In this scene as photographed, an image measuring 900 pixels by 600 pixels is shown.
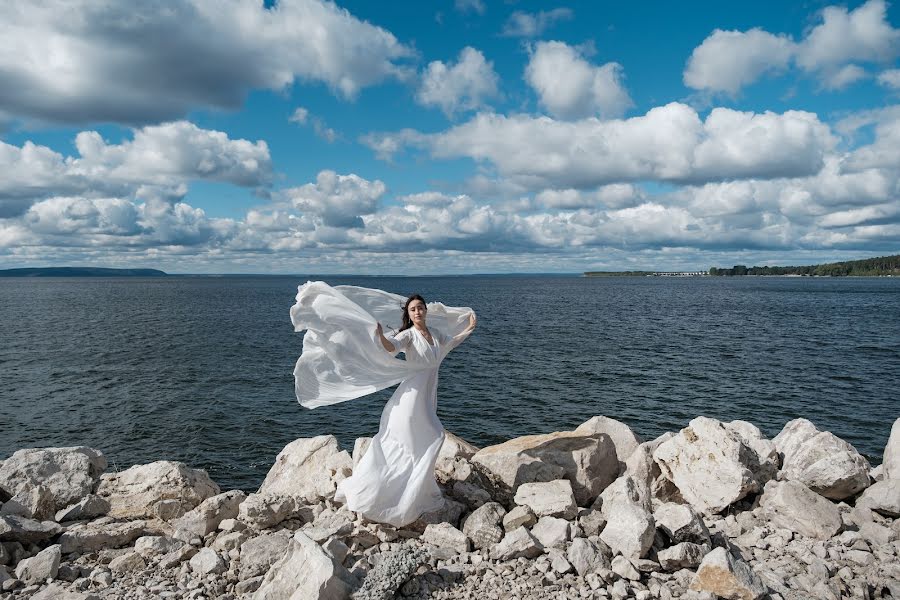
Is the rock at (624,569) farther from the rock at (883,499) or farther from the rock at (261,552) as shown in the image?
the rock at (883,499)

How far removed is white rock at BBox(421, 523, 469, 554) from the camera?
8352mm

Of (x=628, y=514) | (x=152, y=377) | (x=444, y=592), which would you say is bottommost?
(x=152, y=377)

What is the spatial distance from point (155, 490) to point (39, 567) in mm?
2992

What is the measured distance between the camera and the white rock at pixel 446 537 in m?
8.35

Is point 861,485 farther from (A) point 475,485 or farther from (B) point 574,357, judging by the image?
(B) point 574,357

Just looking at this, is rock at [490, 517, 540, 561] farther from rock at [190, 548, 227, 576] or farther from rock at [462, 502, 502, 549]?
rock at [190, 548, 227, 576]

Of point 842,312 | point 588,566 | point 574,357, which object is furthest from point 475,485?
point 842,312

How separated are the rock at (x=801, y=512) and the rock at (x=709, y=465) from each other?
1.57 ft

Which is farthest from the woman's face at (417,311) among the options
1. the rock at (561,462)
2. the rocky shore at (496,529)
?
the rock at (561,462)

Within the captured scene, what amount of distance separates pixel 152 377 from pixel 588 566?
34.8m

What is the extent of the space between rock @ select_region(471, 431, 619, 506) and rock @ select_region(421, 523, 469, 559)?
2000 mm

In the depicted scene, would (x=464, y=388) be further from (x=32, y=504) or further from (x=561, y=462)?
(x=32, y=504)

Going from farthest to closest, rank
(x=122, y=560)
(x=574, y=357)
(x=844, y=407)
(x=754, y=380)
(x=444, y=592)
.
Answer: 1. (x=574, y=357)
2. (x=754, y=380)
3. (x=844, y=407)
4. (x=122, y=560)
5. (x=444, y=592)

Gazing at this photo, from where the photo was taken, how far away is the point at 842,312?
84750 millimetres
